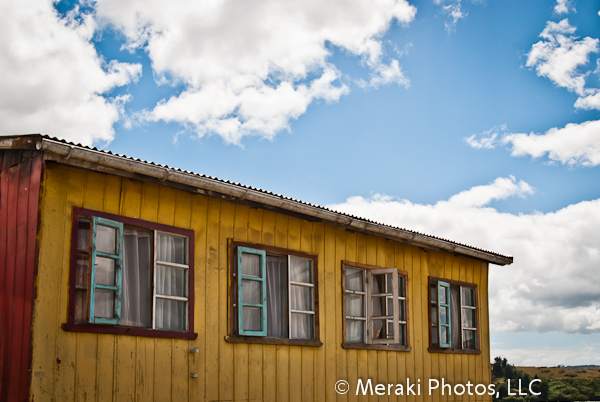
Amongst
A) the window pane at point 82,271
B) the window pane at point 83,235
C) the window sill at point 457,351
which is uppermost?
the window pane at point 83,235

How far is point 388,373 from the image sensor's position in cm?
1034

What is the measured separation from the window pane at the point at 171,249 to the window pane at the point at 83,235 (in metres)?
A: 0.90

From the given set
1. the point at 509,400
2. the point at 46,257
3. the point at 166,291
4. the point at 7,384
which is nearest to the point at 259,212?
the point at 166,291

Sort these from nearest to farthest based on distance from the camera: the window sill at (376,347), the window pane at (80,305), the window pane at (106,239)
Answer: the window pane at (80,305) < the window pane at (106,239) < the window sill at (376,347)

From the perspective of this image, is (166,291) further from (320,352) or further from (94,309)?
(320,352)

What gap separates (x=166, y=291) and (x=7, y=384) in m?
1.96

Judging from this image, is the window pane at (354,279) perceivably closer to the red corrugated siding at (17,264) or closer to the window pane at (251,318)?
the window pane at (251,318)

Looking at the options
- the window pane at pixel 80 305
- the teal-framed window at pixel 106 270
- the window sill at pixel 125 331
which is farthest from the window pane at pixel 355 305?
the window pane at pixel 80 305

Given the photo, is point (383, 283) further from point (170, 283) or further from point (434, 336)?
point (170, 283)

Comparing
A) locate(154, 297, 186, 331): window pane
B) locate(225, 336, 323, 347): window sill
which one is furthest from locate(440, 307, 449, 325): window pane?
locate(154, 297, 186, 331): window pane

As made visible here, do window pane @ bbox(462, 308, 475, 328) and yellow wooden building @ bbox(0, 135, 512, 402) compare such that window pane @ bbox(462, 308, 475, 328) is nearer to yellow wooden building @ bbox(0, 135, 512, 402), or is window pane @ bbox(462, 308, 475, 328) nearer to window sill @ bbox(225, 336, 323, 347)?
yellow wooden building @ bbox(0, 135, 512, 402)

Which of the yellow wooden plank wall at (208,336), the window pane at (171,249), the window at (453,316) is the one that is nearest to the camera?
the yellow wooden plank wall at (208,336)

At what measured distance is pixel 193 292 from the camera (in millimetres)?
7586

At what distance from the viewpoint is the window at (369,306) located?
9766 millimetres
